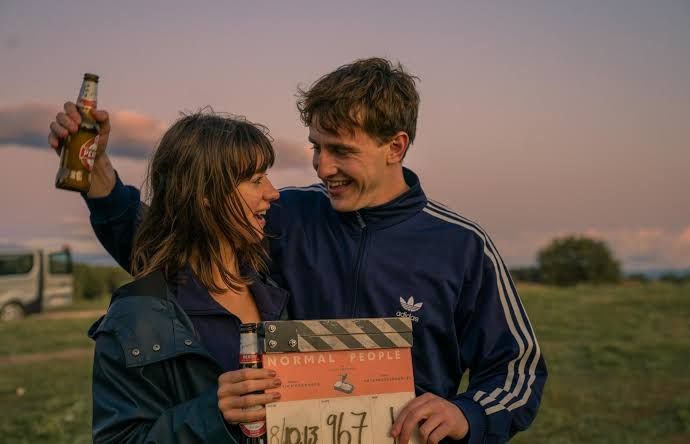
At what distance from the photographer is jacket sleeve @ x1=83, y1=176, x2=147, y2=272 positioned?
3791 millimetres

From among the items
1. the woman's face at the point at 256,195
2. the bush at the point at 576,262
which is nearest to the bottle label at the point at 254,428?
the woman's face at the point at 256,195

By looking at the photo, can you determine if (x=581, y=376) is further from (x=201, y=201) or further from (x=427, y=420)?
(x=201, y=201)

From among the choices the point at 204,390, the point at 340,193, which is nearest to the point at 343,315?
the point at 340,193

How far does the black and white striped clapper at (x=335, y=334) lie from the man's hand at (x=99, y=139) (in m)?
1.38

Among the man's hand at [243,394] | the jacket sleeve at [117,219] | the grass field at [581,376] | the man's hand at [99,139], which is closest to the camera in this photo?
the man's hand at [243,394]

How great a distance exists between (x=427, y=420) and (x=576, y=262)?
38.6 metres

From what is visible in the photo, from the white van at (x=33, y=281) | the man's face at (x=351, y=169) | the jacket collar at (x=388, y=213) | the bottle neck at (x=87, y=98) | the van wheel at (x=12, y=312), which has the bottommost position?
the jacket collar at (x=388, y=213)

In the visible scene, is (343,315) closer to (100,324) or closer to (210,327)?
(210,327)

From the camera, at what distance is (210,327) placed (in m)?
2.91

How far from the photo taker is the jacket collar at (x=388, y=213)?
3.58 meters

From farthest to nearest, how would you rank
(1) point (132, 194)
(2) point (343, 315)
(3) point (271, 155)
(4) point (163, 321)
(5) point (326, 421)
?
(1) point (132, 194) → (2) point (343, 315) → (3) point (271, 155) → (4) point (163, 321) → (5) point (326, 421)

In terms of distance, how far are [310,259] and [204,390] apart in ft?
3.07

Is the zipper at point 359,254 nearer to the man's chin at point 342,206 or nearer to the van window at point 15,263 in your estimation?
the man's chin at point 342,206

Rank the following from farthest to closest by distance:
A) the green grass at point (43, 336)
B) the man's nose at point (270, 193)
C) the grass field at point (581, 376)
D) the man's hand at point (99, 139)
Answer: the green grass at point (43, 336), the grass field at point (581, 376), the man's hand at point (99, 139), the man's nose at point (270, 193)
